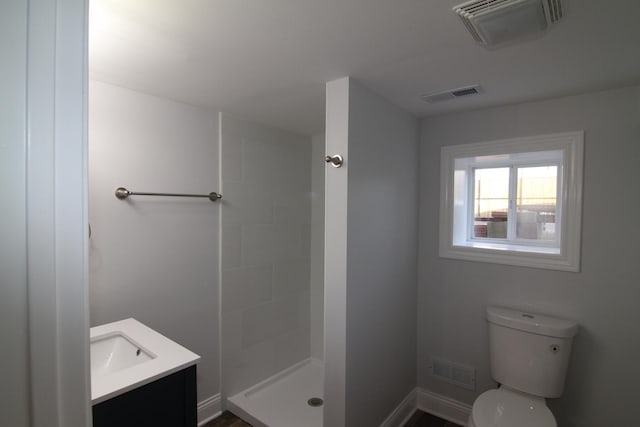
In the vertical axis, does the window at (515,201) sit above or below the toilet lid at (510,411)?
above

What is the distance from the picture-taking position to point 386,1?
101 cm

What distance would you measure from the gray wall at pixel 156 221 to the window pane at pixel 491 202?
6.31 feet

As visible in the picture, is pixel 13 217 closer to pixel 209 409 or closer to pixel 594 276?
pixel 209 409

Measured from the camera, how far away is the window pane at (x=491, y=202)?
231cm

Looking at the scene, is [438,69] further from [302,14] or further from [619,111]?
[619,111]

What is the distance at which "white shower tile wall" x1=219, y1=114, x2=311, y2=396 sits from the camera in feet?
7.52

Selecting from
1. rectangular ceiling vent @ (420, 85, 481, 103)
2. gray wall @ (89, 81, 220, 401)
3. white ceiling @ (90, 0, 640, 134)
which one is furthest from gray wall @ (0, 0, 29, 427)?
rectangular ceiling vent @ (420, 85, 481, 103)

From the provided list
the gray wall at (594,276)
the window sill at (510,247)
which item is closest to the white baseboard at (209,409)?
the gray wall at (594,276)

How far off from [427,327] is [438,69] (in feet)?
5.77

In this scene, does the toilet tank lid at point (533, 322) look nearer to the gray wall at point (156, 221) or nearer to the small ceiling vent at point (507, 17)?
the small ceiling vent at point (507, 17)

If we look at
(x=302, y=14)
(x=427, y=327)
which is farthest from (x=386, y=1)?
(x=427, y=327)

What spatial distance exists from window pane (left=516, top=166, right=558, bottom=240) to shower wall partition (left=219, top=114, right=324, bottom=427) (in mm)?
1601

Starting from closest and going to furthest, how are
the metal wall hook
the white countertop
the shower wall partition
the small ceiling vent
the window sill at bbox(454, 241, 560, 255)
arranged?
1. the small ceiling vent
2. the white countertop
3. the metal wall hook
4. the window sill at bbox(454, 241, 560, 255)
5. the shower wall partition

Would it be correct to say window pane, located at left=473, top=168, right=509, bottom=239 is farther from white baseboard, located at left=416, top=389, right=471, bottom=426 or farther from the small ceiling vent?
the small ceiling vent
